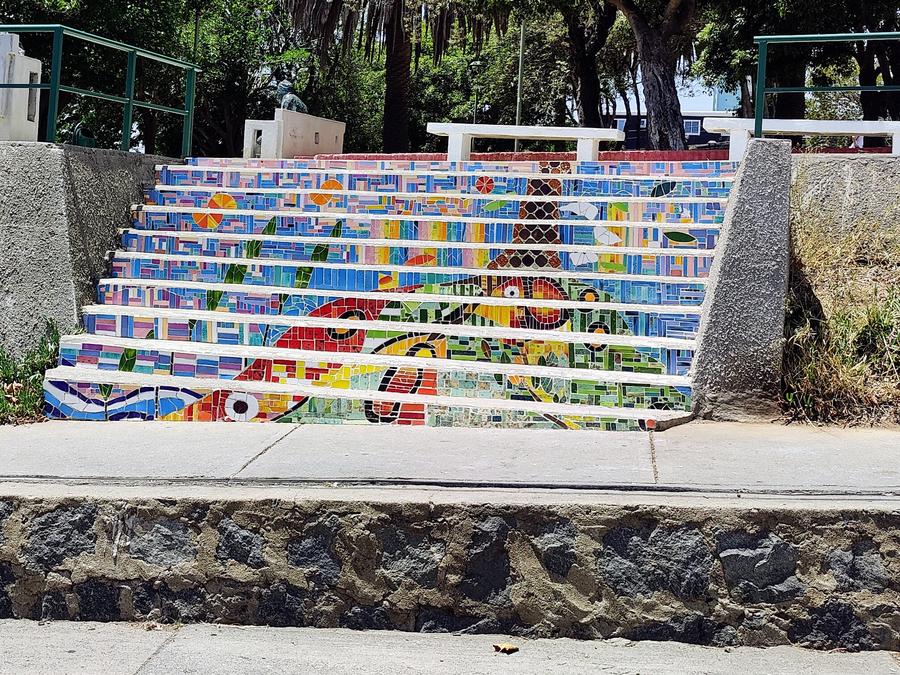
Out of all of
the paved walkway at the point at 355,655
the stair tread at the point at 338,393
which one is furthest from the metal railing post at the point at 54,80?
the paved walkway at the point at 355,655

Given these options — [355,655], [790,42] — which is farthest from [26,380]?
[790,42]

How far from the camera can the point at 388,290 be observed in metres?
7.50

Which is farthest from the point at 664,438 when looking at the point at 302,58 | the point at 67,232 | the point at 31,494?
the point at 302,58

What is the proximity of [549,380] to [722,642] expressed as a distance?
7.99 feet

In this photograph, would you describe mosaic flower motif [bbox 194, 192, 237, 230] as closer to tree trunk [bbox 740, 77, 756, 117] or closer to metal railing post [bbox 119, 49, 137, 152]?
metal railing post [bbox 119, 49, 137, 152]

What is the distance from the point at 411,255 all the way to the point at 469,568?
366 centimetres

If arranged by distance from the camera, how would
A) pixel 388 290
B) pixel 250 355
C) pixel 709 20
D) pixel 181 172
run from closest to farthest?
pixel 250 355, pixel 388 290, pixel 181 172, pixel 709 20

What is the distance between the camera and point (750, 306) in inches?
253

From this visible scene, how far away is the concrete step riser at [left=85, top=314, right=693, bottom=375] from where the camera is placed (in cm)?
663

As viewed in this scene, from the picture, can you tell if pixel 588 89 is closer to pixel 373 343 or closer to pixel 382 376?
pixel 373 343

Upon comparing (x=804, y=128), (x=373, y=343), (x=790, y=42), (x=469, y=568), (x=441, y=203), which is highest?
(x=790, y=42)

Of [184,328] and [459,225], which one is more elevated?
[459,225]

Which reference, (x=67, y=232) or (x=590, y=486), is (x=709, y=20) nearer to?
(x=67, y=232)

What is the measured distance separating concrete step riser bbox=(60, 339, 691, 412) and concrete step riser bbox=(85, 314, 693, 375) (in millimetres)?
224
